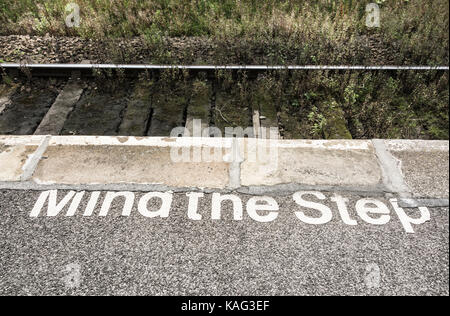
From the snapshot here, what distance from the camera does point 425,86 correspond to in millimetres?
4961

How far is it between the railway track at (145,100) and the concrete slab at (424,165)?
2.18 feet

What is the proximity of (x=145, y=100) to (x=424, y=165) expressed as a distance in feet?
11.9

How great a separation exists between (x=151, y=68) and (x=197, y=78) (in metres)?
0.71

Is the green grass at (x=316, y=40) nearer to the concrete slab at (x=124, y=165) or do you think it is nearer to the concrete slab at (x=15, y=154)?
the concrete slab at (x=124, y=165)

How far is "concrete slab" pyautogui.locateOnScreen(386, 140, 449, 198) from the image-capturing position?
3.55 m

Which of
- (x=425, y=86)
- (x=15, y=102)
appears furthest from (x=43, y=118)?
(x=425, y=86)

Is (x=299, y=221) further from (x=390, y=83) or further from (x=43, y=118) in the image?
(x=43, y=118)

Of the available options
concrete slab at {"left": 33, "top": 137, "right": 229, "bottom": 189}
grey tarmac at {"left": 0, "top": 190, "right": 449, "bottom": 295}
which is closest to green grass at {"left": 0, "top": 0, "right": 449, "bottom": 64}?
concrete slab at {"left": 33, "top": 137, "right": 229, "bottom": 189}

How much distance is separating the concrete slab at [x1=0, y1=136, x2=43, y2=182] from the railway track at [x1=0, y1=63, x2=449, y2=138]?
0.99 feet

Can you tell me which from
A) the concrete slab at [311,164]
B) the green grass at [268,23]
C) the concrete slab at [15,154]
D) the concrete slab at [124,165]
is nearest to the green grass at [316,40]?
the green grass at [268,23]

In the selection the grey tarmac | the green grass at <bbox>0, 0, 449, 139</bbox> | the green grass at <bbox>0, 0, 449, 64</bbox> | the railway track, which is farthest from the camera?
the green grass at <bbox>0, 0, 449, 64</bbox>

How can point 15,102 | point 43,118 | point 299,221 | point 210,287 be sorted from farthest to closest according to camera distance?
point 15,102 < point 43,118 < point 299,221 < point 210,287

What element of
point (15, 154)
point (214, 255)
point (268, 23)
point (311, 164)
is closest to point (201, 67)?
point (268, 23)

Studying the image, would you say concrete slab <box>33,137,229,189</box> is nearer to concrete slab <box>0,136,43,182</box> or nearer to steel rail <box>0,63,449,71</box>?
concrete slab <box>0,136,43,182</box>
